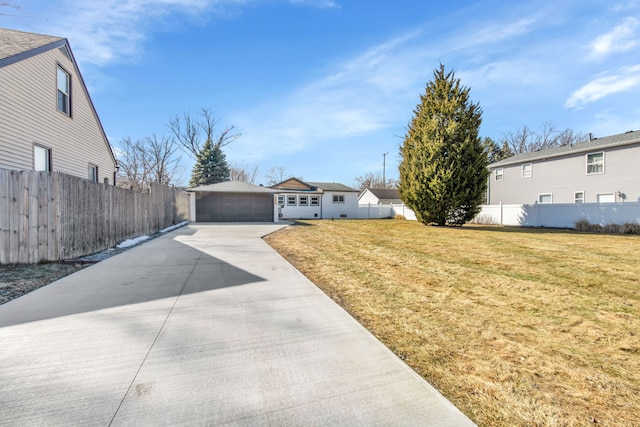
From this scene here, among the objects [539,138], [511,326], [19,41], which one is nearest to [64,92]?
[19,41]

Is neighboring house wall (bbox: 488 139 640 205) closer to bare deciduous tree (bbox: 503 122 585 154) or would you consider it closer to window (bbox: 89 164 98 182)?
bare deciduous tree (bbox: 503 122 585 154)

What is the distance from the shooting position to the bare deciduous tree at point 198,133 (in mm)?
33219

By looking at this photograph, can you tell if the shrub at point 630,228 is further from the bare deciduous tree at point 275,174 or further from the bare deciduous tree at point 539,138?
the bare deciduous tree at point 275,174

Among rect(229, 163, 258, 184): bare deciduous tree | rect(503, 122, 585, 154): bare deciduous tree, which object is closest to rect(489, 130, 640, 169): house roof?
rect(503, 122, 585, 154): bare deciduous tree

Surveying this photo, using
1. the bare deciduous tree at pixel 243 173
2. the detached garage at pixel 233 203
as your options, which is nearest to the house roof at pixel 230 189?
the detached garage at pixel 233 203

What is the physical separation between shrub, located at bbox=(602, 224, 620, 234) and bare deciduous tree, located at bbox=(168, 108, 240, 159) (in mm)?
33190

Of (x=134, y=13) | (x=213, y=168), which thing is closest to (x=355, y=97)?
(x=134, y=13)

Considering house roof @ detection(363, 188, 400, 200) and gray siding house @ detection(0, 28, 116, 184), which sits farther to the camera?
house roof @ detection(363, 188, 400, 200)

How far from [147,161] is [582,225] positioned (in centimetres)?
3867

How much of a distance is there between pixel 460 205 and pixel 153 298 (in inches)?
575

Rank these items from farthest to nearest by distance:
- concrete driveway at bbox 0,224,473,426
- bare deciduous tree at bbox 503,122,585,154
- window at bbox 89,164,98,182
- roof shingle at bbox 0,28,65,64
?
bare deciduous tree at bbox 503,122,585,154, window at bbox 89,164,98,182, roof shingle at bbox 0,28,65,64, concrete driveway at bbox 0,224,473,426

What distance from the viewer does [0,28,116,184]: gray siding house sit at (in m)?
7.21

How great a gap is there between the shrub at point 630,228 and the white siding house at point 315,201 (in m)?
18.1

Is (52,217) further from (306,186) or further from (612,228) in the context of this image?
(306,186)
